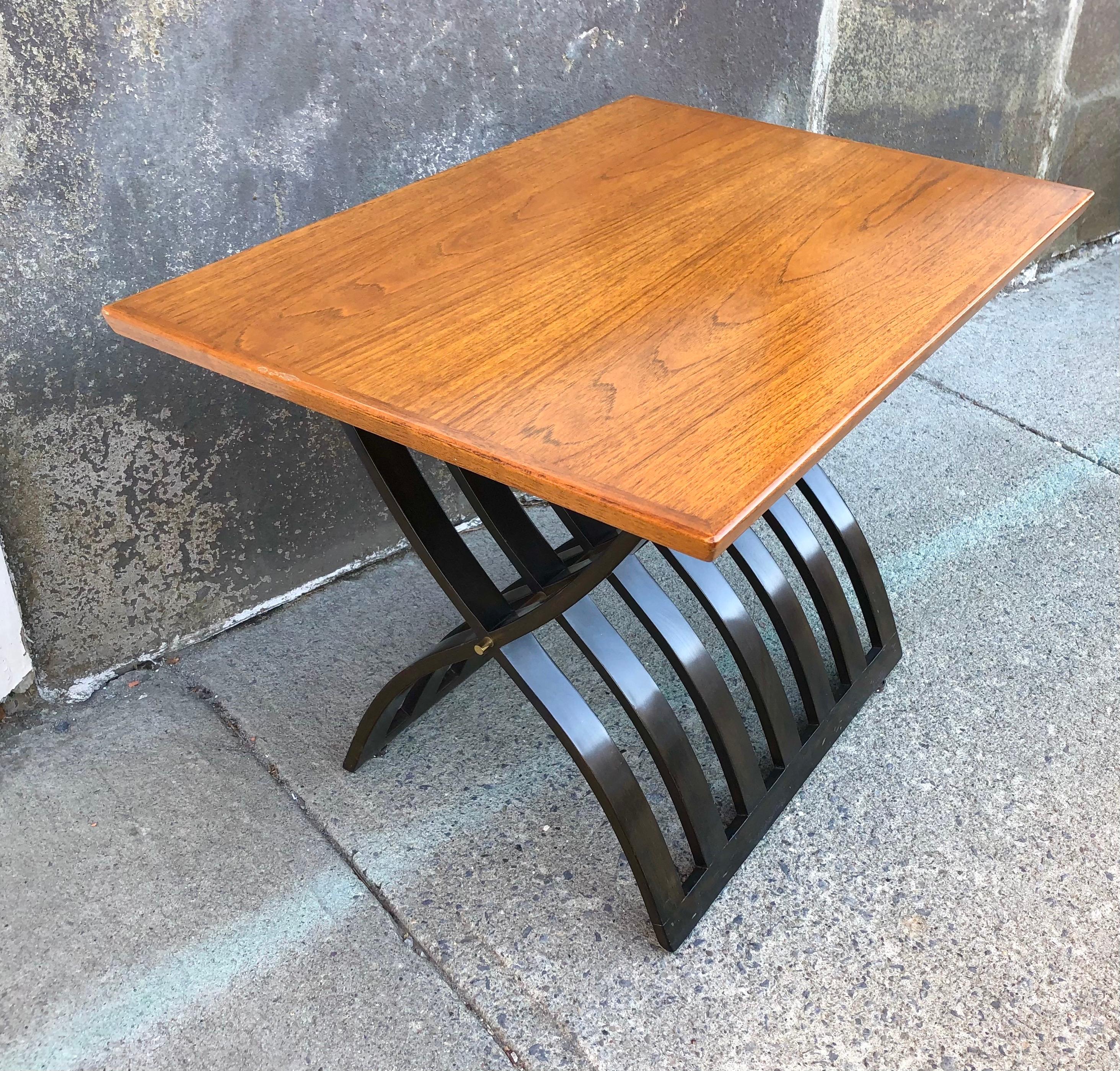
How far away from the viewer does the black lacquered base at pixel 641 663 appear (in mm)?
1604

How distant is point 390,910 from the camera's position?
1787 millimetres

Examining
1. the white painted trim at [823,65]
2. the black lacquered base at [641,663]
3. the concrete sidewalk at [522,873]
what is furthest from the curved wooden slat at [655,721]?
the white painted trim at [823,65]

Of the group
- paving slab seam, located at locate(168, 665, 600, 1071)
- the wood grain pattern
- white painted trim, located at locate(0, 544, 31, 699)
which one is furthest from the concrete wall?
the wood grain pattern

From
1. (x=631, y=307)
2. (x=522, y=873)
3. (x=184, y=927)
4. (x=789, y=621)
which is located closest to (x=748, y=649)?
(x=789, y=621)

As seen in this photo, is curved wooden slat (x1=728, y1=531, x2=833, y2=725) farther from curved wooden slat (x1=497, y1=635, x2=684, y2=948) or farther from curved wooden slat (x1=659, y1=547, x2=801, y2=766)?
curved wooden slat (x1=497, y1=635, x2=684, y2=948)

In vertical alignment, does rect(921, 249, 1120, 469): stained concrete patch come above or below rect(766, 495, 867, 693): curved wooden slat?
below

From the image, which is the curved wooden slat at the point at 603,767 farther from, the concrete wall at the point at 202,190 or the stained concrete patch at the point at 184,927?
the concrete wall at the point at 202,190

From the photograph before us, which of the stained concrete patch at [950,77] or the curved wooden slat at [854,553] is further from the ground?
the stained concrete patch at [950,77]

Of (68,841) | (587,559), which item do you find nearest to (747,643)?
(587,559)

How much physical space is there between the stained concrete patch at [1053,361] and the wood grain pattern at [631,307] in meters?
1.45

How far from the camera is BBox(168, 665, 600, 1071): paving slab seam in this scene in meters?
1.59

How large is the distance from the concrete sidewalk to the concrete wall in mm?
221

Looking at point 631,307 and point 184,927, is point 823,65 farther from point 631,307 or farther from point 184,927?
point 184,927

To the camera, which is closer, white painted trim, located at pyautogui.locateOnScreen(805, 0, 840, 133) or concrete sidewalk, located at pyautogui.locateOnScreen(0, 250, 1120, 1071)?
concrete sidewalk, located at pyautogui.locateOnScreen(0, 250, 1120, 1071)
